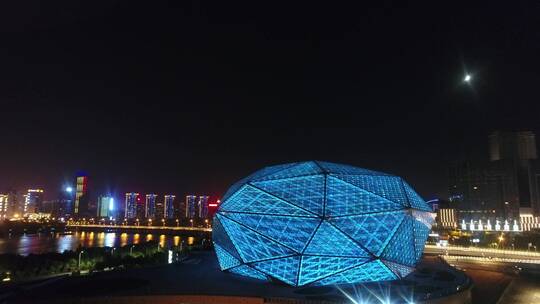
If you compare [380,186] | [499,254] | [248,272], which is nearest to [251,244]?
[248,272]

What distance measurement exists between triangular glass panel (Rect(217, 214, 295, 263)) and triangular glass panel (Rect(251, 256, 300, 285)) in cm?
44

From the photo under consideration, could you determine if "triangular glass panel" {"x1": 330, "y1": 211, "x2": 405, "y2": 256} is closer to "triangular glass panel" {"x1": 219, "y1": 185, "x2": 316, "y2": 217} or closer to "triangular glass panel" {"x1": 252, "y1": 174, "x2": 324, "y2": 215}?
"triangular glass panel" {"x1": 252, "y1": 174, "x2": 324, "y2": 215}

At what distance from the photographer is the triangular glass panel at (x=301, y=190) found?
32.2 meters

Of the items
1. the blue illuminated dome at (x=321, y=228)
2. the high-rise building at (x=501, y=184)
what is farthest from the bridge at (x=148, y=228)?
the blue illuminated dome at (x=321, y=228)

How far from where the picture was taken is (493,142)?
157000 millimetres

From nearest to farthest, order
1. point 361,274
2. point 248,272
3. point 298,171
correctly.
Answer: point 361,274, point 248,272, point 298,171

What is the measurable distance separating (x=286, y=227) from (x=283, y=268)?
3.09 meters

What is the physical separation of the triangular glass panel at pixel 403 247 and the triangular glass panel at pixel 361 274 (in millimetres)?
979

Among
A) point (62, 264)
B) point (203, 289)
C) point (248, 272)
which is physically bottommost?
point (62, 264)

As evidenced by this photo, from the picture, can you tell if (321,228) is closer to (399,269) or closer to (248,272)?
(399,269)

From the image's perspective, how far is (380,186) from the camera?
3559cm

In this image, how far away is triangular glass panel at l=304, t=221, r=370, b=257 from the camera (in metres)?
30.8

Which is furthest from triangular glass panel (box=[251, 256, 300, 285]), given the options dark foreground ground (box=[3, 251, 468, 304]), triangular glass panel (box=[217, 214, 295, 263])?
dark foreground ground (box=[3, 251, 468, 304])

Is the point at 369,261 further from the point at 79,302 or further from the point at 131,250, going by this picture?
the point at 131,250
